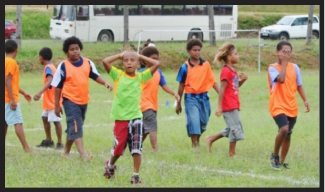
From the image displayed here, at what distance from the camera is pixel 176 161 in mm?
9320

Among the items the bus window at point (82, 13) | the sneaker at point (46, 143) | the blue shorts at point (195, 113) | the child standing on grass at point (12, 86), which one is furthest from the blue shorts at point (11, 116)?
the bus window at point (82, 13)

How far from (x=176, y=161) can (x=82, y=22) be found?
27.4m

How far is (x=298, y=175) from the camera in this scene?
27.9 ft

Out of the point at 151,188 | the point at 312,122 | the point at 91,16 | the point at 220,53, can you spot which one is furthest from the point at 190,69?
the point at 91,16

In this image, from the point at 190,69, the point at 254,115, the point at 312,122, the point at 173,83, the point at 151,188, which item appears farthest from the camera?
the point at 173,83

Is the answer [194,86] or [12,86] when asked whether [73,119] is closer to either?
[12,86]

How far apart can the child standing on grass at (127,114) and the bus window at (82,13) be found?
93.6 ft

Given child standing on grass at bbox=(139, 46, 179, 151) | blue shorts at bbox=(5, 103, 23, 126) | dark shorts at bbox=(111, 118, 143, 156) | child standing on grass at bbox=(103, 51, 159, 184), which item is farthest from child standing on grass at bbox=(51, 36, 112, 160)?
dark shorts at bbox=(111, 118, 143, 156)

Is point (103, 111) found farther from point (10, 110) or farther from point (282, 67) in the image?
point (282, 67)

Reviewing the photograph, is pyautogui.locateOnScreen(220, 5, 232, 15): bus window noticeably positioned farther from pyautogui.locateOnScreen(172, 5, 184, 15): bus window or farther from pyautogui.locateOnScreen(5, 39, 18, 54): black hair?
pyautogui.locateOnScreen(5, 39, 18, 54): black hair

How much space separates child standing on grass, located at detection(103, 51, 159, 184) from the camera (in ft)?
25.6

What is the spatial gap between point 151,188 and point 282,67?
8.37 ft

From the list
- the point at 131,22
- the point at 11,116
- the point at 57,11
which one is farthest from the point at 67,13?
the point at 11,116

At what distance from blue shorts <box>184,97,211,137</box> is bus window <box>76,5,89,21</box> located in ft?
85.3
